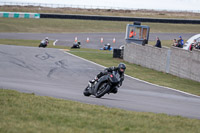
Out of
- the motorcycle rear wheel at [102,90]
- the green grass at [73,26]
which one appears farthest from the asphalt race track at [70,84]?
the green grass at [73,26]

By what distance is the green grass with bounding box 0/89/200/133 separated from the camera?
23.4 feet

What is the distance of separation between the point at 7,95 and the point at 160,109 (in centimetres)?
440

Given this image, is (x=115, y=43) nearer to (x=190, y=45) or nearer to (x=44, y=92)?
(x=190, y=45)

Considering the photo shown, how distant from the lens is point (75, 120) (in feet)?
26.2

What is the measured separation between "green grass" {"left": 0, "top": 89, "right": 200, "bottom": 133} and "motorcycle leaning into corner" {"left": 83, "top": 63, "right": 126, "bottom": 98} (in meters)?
1.86

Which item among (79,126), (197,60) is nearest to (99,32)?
(197,60)

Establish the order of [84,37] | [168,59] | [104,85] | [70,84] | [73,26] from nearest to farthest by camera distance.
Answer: [104,85], [70,84], [168,59], [84,37], [73,26]

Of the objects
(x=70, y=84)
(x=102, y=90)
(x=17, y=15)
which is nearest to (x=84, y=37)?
(x=17, y=15)

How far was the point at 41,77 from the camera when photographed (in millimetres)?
17438

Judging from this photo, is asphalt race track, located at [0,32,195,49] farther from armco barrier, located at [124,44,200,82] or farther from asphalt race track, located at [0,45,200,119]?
asphalt race track, located at [0,45,200,119]

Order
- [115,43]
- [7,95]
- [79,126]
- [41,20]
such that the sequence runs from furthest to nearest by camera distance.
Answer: [41,20] < [115,43] < [7,95] < [79,126]

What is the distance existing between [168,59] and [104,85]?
36.3 ft

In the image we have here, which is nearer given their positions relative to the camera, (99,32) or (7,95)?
(7,95)

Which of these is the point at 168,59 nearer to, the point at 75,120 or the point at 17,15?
the point at 75,120
